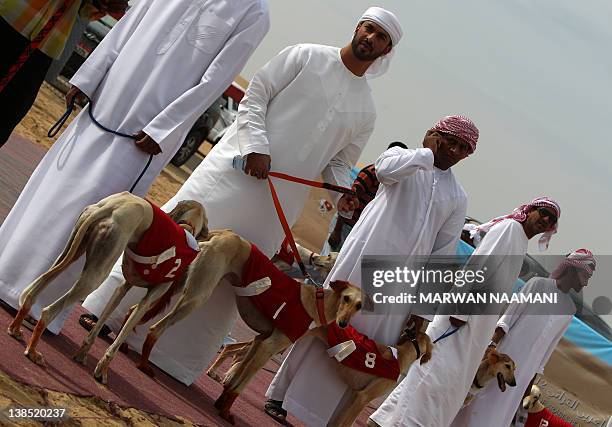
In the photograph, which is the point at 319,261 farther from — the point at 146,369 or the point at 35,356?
the point at 35,356

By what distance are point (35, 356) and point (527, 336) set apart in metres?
5.22

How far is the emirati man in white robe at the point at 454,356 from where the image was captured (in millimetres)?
8688

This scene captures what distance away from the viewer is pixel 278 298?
7.12 m

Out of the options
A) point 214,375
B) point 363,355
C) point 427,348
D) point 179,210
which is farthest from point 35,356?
point 427,348

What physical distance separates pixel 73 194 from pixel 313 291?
160 cm

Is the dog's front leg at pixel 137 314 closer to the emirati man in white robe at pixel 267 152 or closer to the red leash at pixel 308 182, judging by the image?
the emirati man in white robe at pixel 267 152

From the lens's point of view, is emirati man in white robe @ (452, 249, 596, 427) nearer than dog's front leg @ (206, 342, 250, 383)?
No

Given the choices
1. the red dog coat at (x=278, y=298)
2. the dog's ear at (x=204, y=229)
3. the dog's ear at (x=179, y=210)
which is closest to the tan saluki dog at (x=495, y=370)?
the red dog coat at (x=278, y=298)

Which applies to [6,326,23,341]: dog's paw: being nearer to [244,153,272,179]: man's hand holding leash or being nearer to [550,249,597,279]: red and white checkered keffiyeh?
[244,153,272,179]: man's hand holding leash

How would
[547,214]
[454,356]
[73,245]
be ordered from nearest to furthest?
1. [73,245]
2. [454,356]
3. [547,214]

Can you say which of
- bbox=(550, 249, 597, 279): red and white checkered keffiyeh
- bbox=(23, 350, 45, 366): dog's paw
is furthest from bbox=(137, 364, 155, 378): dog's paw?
bbox=(550, 249, 597, 279): red and white checkered keffiyeh

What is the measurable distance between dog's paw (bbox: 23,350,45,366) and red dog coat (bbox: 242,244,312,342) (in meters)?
1.67

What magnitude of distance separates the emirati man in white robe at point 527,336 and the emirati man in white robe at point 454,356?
0.78 m

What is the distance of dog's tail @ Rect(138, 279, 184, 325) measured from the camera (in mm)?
6906
